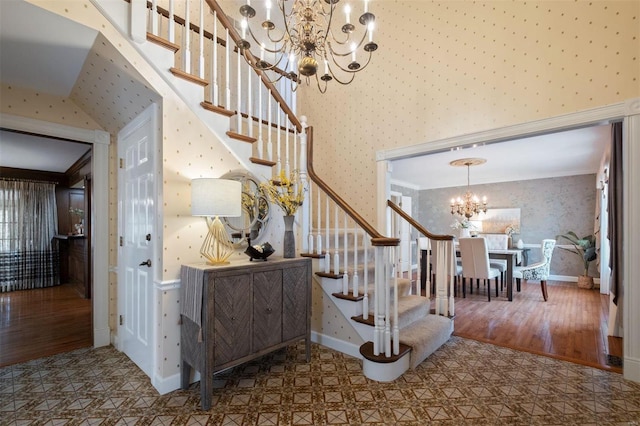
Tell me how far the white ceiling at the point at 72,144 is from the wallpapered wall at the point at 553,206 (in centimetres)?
22

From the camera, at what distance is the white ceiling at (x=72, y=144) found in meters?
1.80

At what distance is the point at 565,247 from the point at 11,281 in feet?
38.0

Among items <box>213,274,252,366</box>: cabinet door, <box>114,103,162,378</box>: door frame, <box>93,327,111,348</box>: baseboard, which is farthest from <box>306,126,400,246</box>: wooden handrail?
<box>93,327,111,348</box>: baseboard

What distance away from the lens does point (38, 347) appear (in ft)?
9.66

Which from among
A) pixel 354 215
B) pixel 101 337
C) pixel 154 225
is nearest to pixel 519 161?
pixel 354 215

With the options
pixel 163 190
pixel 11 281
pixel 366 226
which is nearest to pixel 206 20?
pixel 163 190

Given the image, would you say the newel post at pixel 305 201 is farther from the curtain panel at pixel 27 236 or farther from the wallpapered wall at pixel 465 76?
A: the curtain panel at pixel 27 236

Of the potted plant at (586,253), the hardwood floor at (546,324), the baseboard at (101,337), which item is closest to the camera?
the hardwood floor at (546,324)

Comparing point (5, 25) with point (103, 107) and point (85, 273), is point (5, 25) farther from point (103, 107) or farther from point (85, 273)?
point (85, 273)

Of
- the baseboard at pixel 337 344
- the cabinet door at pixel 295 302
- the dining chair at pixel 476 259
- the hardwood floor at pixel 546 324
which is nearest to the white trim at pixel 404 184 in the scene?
the dining chair at pixel 476 259

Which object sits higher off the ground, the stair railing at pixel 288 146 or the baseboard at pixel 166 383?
the stair railing at pixel 288 146

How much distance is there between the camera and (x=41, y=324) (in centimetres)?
367

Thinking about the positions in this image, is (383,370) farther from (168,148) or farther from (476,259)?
(476,259)

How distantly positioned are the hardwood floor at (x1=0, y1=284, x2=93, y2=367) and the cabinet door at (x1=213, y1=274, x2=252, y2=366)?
195cm
